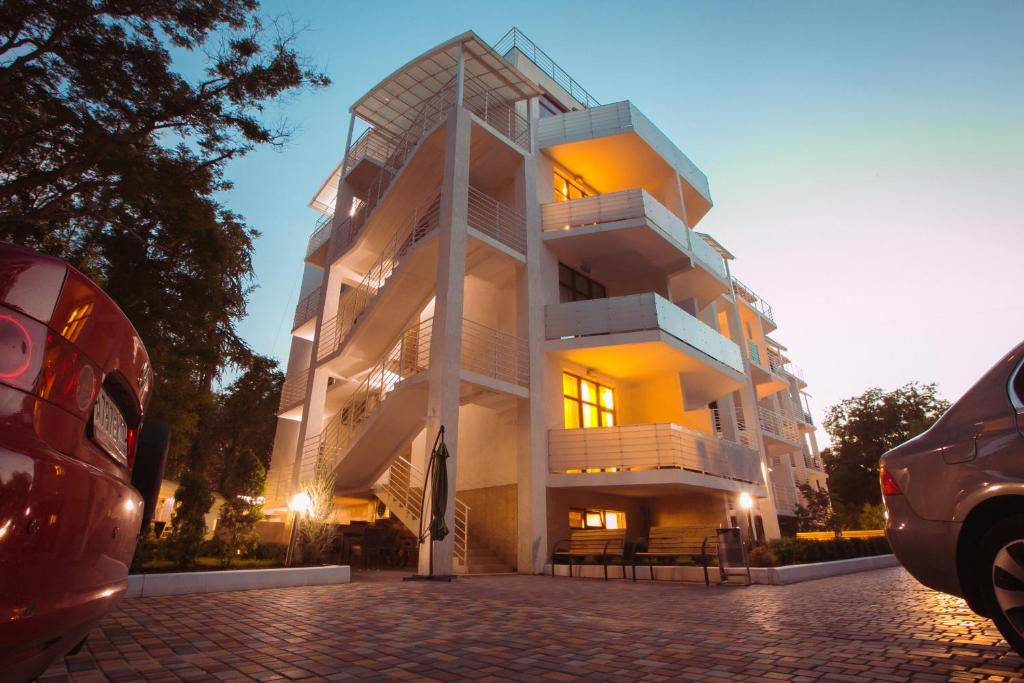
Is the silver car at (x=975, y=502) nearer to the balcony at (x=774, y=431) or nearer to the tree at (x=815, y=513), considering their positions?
the balcony at (x=774, y=431)

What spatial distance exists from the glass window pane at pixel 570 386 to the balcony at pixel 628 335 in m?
0.55

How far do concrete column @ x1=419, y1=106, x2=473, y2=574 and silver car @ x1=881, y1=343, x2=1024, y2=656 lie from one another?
8.17 meters

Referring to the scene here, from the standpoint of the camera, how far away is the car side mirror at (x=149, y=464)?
2.68 metres

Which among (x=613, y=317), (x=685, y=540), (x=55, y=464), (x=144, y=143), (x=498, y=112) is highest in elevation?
(x=498, y=112)

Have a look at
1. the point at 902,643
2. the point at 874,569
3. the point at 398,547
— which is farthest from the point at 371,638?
the point at 874,569

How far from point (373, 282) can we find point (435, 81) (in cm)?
711

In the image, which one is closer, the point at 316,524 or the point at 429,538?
the point at 429,538

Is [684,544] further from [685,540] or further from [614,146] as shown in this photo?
[614,146]

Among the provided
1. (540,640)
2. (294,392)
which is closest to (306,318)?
(294,392)

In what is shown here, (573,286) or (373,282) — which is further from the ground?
(373,282)

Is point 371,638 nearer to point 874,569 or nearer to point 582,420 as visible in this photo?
point 582,420

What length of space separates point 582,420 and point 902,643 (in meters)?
11.4

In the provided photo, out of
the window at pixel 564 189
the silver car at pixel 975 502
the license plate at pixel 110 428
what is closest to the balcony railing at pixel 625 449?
the window at pixel 564 189

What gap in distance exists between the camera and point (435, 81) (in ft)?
55.8
